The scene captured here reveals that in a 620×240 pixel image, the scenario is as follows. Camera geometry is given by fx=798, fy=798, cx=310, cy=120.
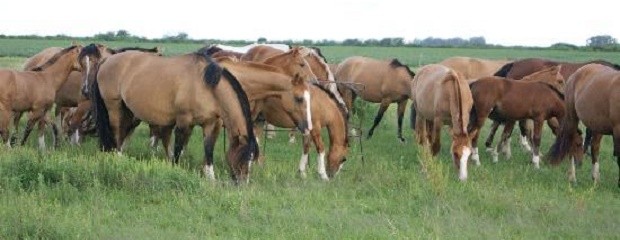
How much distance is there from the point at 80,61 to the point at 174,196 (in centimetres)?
597

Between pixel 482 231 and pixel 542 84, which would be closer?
pixel 482 231

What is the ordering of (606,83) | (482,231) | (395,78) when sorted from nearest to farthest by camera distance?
(482,231) < (606,83) < (395,78)

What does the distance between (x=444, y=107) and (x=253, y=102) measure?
9.70ft

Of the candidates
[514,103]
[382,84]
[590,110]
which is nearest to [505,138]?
[514,103]

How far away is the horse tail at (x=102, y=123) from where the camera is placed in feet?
38.2

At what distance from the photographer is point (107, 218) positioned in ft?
25.4

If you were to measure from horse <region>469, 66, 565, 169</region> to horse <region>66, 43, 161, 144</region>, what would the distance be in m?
5.30

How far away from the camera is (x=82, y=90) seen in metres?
13.4

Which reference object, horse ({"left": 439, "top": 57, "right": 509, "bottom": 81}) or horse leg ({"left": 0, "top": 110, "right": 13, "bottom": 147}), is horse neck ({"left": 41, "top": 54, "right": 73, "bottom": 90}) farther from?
horse ({"left": 439, "top": 57, "right": 509, "bottom": 81})

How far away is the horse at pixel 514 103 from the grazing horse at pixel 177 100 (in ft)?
13.5

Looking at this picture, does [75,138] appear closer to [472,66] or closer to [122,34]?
[472,66]

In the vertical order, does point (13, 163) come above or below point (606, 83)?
below

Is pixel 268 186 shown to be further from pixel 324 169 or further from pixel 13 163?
pixel 13 163

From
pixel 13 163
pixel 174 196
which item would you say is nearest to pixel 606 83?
pixel 174 196
